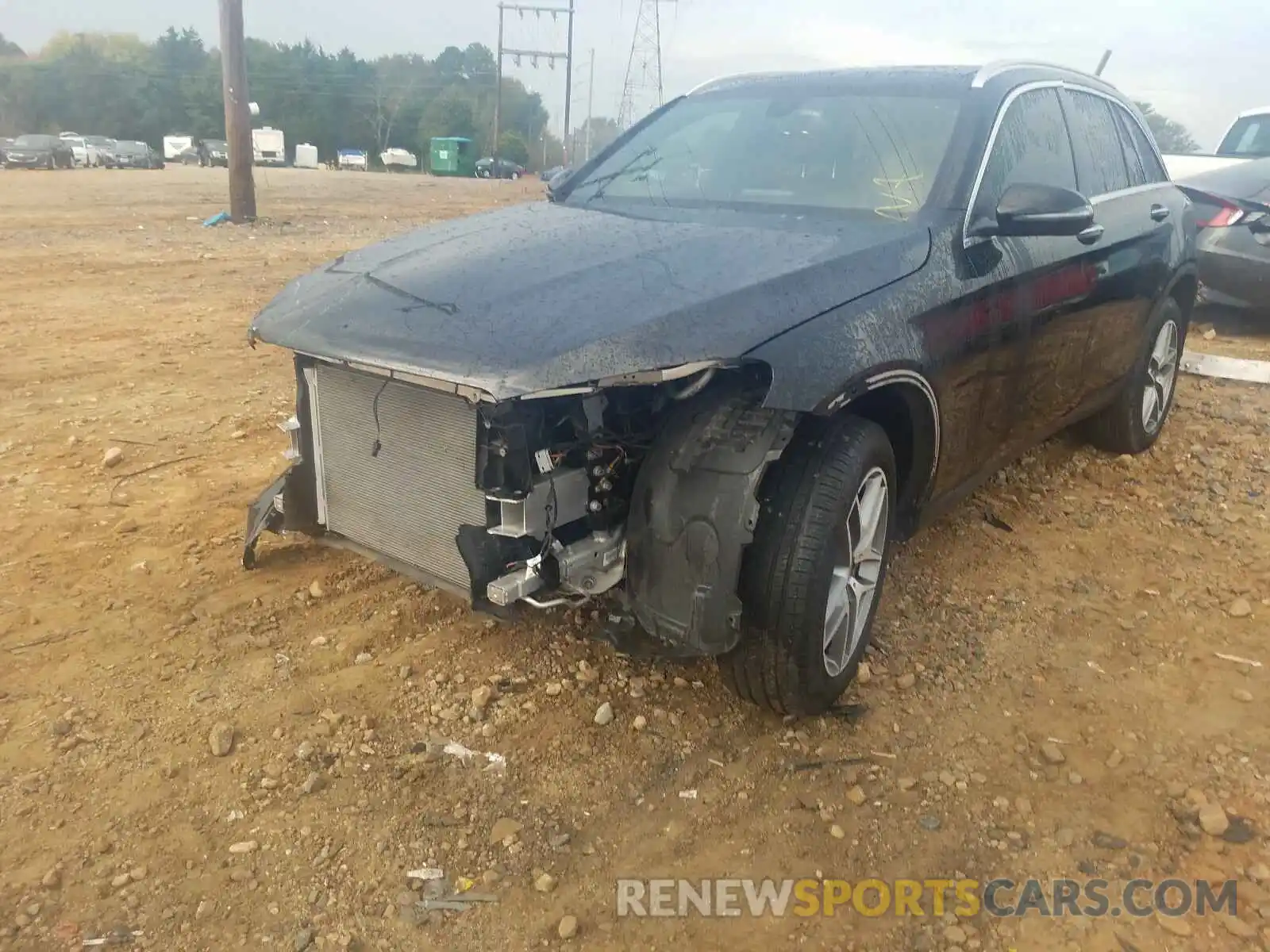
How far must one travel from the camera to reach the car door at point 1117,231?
4047mm

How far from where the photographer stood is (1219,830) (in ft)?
8.07

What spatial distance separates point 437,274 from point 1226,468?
4316 millimetres

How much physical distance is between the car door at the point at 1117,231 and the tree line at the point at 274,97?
63.7 meters

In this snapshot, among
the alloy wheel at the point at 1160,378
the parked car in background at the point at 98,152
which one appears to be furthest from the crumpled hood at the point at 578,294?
the parked car in background at the point at 98,152

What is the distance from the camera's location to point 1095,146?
4.24 meters

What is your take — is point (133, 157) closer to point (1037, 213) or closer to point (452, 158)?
point (452, 158)

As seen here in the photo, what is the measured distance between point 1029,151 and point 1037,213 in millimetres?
691

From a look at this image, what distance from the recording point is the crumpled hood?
231cm

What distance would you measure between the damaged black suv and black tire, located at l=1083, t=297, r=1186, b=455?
3.98 feet

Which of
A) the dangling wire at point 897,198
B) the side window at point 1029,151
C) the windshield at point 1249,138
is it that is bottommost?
the dangling wire at point 897,198

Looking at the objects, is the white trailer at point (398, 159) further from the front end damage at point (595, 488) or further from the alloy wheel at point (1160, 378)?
the front end damage at point (595, 488)

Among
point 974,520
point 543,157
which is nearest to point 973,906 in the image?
point 974,520

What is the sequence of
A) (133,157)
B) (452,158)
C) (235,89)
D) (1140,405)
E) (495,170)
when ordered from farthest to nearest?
(452,158) → (495,170) → (133,157) → (235,89) → (1140,405)

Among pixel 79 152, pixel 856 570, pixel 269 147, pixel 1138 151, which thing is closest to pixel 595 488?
pixel 856 570
